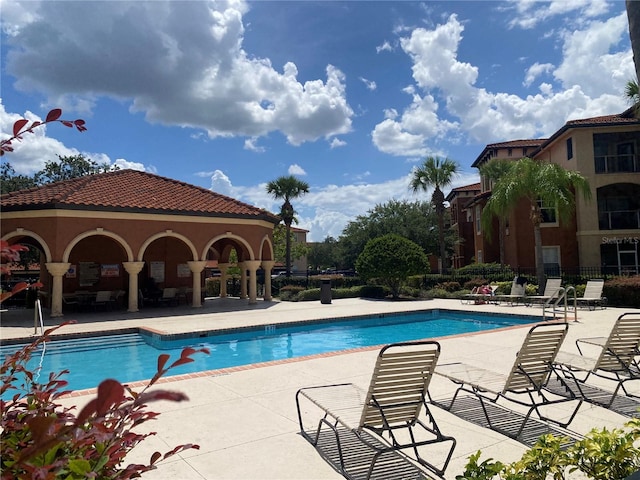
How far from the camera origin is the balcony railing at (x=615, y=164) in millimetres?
27250

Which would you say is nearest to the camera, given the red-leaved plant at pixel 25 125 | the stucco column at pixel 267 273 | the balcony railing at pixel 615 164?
the red-leaved plant at pixel 25 125

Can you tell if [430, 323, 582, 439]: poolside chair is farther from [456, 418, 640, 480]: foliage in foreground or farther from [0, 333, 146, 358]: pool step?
[0, 333, 146, 358]: pool step

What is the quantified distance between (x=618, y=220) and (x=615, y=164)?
135 inches

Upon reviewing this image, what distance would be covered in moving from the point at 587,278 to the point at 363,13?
17.1 m

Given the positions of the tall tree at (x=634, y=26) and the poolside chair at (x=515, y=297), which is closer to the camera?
the tall tree at (x=634, y=26)

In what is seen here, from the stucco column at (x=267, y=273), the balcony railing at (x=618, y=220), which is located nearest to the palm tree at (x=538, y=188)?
the balcony railing at (x=618, y=220)

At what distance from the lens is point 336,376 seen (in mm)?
7523

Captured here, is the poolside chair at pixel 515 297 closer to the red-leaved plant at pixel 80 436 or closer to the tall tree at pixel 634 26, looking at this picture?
the tall tree at pixel 634 26

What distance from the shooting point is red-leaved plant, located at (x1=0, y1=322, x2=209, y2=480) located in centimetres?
101

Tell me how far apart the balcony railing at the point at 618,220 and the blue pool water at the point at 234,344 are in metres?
15.3

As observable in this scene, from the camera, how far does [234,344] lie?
13.5 meters

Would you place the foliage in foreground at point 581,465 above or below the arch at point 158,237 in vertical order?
below

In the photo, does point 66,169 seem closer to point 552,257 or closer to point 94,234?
point 94,234

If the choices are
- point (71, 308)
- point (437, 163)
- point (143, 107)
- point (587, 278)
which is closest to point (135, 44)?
point (143, 107)
